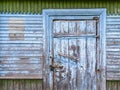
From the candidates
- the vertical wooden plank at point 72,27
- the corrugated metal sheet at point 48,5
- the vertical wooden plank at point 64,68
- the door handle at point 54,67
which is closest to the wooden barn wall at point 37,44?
the corrugated metal sheet at point 48,5

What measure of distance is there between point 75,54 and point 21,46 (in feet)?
3.70

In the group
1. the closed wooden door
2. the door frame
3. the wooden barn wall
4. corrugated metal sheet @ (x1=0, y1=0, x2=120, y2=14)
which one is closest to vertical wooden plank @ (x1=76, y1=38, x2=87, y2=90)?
the closed wooden door

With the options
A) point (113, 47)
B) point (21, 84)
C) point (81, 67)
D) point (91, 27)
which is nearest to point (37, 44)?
point (21, 84)

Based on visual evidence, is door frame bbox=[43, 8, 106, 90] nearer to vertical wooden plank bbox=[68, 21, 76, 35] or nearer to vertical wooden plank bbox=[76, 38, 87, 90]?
vertical wooden plank bbox=[68, 21, 76, 35]

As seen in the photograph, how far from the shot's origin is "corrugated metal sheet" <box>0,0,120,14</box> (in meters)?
6.08

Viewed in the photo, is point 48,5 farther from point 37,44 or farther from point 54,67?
point 54,67

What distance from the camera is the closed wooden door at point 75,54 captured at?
6.09 m

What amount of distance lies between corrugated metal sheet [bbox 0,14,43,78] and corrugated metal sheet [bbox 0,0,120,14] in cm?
15

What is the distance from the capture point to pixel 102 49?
6070 millimetres

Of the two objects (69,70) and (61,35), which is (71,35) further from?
(69,70)

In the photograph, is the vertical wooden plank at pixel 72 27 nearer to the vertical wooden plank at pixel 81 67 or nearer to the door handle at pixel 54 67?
the vertical wooden plank at pixel 81 67

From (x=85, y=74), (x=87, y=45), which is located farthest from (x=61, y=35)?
(x=85, y=74)

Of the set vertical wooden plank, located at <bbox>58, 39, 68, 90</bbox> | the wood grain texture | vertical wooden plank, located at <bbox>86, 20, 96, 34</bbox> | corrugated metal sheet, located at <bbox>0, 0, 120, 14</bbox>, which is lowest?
the wood grain texture

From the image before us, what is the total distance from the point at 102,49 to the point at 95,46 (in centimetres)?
16
